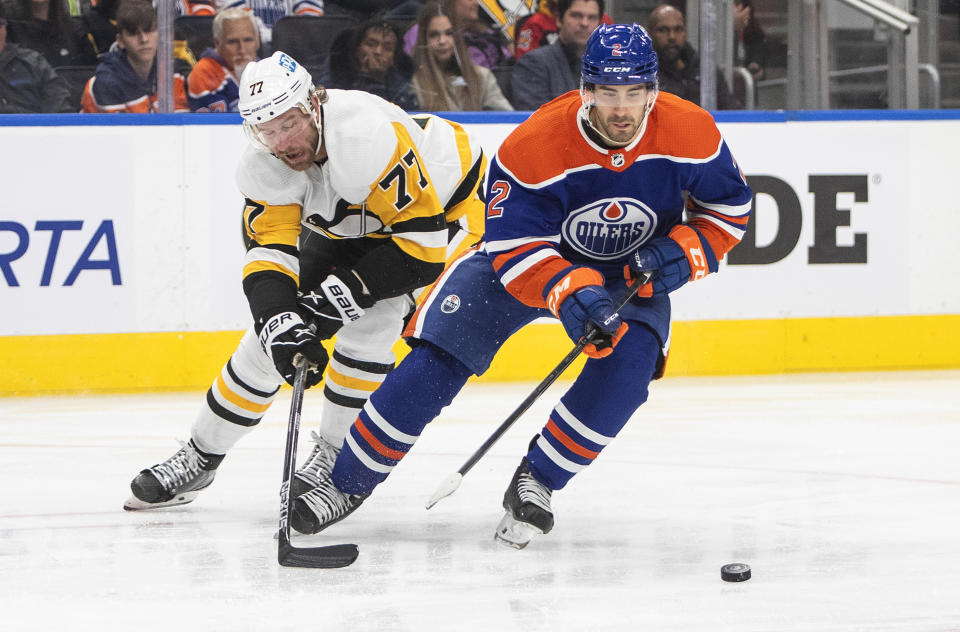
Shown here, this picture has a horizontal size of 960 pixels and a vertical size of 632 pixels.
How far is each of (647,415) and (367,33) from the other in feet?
5.44

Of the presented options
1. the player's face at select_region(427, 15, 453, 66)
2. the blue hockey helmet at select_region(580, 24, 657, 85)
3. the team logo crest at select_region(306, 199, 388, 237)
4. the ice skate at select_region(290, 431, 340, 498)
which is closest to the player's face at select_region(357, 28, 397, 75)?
the player's face at select_region(427, 15, 453, 66)

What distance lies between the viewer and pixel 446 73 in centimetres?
483

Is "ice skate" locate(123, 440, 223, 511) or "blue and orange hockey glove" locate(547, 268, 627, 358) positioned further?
"ice skate" locate(123, 440, 223, 511)

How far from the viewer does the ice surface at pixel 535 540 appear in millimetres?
2113

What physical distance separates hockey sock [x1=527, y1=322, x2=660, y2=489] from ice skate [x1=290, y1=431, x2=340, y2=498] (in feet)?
1.69

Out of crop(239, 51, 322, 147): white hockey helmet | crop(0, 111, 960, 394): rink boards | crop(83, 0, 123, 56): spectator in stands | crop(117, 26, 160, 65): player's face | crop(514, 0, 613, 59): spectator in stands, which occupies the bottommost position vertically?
crop(0, 111, 960, 394): rink boards

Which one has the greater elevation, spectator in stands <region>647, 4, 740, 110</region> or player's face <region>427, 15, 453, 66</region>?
player's face <region>427, 15, 453, 66</region>

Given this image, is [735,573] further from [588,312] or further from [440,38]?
[440,38]

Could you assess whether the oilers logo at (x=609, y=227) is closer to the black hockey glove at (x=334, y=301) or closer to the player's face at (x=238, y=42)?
the black hockey glove at (x=334, y=301)

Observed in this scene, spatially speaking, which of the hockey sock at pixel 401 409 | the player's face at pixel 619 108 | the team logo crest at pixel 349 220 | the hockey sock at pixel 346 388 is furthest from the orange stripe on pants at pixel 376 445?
the player's face at pixel 619 108

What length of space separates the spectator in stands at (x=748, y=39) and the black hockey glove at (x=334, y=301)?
2.72 meters

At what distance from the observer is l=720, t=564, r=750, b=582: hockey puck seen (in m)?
2.28

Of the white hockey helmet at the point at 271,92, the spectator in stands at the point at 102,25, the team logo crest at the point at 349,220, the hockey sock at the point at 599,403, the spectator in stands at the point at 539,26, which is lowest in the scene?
the hockey sock at the point at 599,403

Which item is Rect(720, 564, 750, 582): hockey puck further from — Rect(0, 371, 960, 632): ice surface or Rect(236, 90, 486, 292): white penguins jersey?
Rect(236, 90, 486, 292): white penguins jersey
